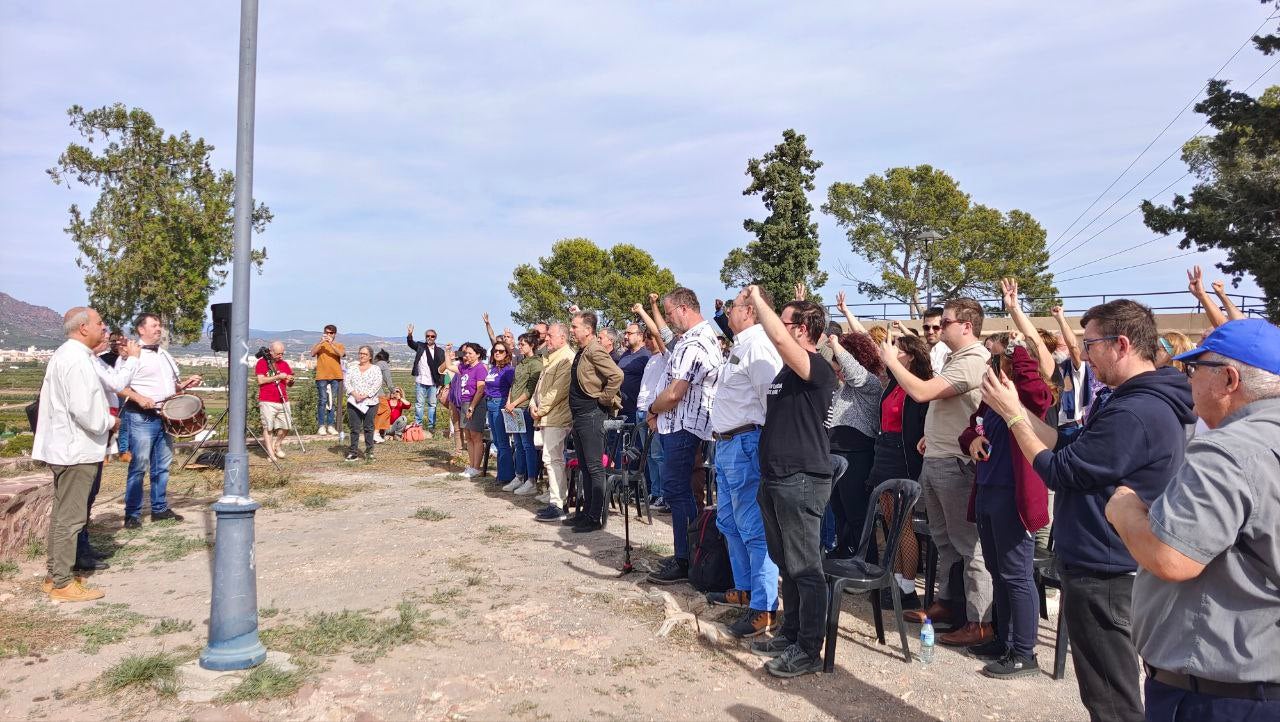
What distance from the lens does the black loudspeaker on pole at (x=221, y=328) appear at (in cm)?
519

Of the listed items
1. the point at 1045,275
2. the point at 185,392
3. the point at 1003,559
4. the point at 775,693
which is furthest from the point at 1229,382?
the point at 1045,275

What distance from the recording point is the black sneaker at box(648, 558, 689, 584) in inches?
256

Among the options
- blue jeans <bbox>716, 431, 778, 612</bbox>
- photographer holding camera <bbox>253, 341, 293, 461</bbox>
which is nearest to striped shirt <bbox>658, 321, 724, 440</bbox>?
blue jeans <bbox>716, 431, 778, 612</bbox>

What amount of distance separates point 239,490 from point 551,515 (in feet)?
15.6

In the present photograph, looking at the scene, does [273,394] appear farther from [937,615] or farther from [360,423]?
[937,615]

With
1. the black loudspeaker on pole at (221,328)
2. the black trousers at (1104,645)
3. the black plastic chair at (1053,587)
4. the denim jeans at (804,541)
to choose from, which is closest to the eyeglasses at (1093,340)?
the black trousers at (1104,645)

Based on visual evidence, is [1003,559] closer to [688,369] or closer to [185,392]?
[688,369]

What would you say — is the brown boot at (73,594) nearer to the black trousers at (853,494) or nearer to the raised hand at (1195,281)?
the black trousers at (853,494)

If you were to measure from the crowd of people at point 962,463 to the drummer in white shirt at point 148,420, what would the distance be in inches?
1.0

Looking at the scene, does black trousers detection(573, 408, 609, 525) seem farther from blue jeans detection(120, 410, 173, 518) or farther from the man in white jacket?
blue jeans detection(120, 410, 173, 518)

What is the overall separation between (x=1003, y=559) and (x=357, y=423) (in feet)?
38.8

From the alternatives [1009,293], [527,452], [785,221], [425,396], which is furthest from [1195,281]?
[785,221]

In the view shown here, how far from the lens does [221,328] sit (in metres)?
5.29

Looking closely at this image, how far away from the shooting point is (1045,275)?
4625cm
